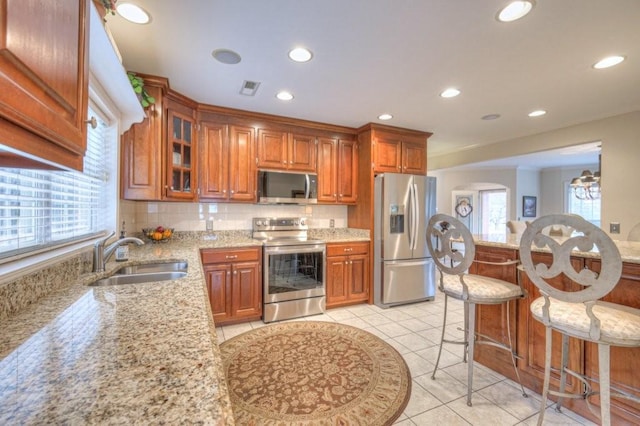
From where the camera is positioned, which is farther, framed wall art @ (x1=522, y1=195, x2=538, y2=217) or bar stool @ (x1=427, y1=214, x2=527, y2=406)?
framed wall art @ (x1=522, y1=195, x2=538, y2=217)

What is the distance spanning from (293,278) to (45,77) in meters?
2.88

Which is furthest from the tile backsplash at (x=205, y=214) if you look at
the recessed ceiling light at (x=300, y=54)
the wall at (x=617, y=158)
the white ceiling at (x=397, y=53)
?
the wall at (x=617, y=158)

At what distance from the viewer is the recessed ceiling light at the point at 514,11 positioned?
1.57 m

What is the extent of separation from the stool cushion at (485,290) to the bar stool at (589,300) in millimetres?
251

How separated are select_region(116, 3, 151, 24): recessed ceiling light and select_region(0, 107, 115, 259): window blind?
26.3 inches

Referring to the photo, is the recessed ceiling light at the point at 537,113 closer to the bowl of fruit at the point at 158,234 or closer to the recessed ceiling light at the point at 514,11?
the recessed ceiling light at the point at 514,11

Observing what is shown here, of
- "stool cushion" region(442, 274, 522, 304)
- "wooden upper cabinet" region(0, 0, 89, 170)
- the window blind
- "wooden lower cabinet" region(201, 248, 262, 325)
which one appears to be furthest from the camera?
"wooden lower cabinet" region(201, 248, 262, 325)

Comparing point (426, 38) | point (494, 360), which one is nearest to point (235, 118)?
point (426, 38)

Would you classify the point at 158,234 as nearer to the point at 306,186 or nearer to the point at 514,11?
the point at 306,186

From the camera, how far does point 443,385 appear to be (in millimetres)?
2062

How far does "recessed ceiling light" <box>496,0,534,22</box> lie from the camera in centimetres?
157

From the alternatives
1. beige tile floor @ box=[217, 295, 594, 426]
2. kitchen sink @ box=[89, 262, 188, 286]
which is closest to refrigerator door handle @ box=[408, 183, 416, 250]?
beige tile floor @ box=[217, 295, 594, 426]

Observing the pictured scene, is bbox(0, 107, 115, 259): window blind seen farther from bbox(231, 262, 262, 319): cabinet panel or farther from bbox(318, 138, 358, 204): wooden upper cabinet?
bbox(318, 138, 358, 204): wooden upper cabinet

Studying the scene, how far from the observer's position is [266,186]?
3465mm
